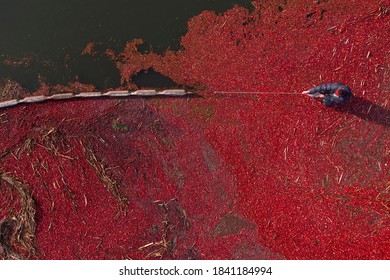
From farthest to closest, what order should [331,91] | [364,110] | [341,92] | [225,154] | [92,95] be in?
1. [92,95]
2. [225,154]
3. [364,110]
4. [331,91]
5. [341,92]

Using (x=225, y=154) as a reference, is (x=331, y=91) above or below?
above

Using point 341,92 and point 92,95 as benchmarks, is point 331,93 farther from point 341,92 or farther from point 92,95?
point 92,95

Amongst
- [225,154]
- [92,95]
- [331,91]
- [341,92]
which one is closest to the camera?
[341,92]

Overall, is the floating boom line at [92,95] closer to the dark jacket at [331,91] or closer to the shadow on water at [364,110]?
the dark jacket at [331,91]

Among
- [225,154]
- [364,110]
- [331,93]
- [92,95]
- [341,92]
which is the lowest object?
[225,154]

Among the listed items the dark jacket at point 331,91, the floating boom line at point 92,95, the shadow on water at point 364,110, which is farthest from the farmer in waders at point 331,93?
the floating boom line at point 92,95

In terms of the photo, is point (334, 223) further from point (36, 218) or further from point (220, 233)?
point (36, 218)

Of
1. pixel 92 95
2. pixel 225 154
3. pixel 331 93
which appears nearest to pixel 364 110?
pixel 331 93
